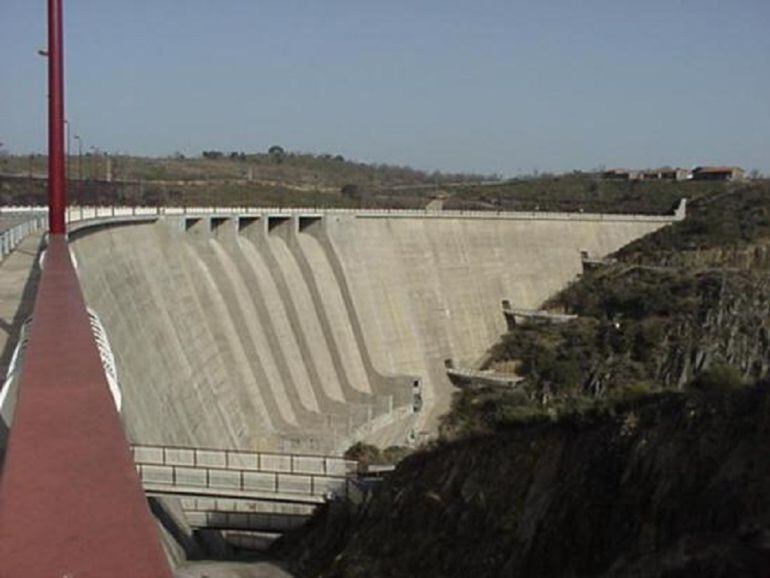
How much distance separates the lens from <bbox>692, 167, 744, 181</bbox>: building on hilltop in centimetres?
9612

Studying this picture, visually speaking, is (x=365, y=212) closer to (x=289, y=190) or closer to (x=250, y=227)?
(x=250, y=227)

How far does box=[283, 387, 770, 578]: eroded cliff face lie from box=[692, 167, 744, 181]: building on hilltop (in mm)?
87573

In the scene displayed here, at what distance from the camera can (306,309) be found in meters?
36.0

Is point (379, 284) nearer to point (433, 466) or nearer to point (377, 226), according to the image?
point (377, 226)

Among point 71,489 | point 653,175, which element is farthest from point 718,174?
point 71,489

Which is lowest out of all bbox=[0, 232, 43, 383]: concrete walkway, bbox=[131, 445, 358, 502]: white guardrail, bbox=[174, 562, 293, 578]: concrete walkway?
bbox=[174, 562, 293, 578]: concrete walkway

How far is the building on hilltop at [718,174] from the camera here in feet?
315

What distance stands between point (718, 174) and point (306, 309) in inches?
2929

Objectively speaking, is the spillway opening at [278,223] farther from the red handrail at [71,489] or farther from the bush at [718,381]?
the red handrail at [71,489]

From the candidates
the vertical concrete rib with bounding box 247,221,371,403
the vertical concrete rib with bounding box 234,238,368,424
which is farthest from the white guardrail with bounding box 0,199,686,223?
the vertical concrete rib with bounding box 234,238,368,424

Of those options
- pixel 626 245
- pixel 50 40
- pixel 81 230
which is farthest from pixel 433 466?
pixel 626 245

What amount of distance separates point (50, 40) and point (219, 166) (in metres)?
96.6

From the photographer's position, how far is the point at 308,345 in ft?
114

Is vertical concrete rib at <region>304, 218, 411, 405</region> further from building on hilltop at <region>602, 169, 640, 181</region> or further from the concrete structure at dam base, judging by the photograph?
building on hilltop at <region>602, 169, 640, 181</region>
